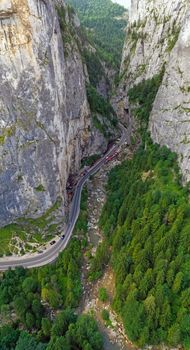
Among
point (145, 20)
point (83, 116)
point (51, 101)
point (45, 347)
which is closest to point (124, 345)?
point (45, 347)

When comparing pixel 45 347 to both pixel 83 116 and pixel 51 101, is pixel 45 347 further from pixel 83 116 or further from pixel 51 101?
pixel 83 116

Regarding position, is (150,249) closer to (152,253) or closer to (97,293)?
(152,253)

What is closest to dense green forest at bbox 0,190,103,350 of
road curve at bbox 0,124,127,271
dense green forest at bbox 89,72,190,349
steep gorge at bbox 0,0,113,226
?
road curve at bbox 0,124,127,271

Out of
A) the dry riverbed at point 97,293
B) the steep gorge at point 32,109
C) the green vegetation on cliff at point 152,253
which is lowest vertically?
the dry riverbed at point 97,293

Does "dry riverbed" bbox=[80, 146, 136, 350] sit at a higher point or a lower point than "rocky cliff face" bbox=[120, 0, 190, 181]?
lower

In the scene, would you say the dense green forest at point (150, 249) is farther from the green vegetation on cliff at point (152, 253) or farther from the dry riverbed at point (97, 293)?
the dry riverbed at point (97, 293)

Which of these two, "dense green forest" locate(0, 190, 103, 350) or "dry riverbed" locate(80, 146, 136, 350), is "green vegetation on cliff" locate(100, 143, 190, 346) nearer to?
"dry riverbed" locate(80, 146, 136, 350)

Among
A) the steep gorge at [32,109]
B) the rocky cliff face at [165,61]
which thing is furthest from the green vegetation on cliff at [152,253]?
the steep gorge at [32,109]
